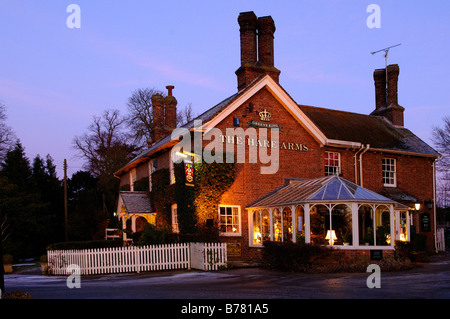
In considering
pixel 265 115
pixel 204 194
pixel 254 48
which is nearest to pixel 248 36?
pixel 254 48

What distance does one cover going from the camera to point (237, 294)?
1077 cm

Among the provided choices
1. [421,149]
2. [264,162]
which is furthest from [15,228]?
[421,149]

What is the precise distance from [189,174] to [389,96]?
1564 cm

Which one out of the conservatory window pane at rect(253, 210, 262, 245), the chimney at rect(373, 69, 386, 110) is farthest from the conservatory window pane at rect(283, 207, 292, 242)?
the chimney at rect(373, 69, 386, 110)

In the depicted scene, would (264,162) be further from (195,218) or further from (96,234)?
(96,234)

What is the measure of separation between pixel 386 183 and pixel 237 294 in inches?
666

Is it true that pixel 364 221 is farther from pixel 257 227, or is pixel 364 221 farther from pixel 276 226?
pixel 257 227

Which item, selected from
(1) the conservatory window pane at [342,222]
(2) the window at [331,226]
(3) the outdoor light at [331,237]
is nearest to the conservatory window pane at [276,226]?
(2) the window at [331,226]

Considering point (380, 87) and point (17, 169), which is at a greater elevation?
point (380, 87)

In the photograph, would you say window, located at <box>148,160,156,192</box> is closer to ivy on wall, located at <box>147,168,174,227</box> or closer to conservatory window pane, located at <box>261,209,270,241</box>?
ivy on wall, located at <box>147,168,174,227</box>

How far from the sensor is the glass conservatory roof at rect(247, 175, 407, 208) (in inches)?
675

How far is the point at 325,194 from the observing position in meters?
17.4

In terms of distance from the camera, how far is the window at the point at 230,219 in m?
20.8

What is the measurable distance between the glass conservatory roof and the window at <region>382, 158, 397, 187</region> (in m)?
7.45
